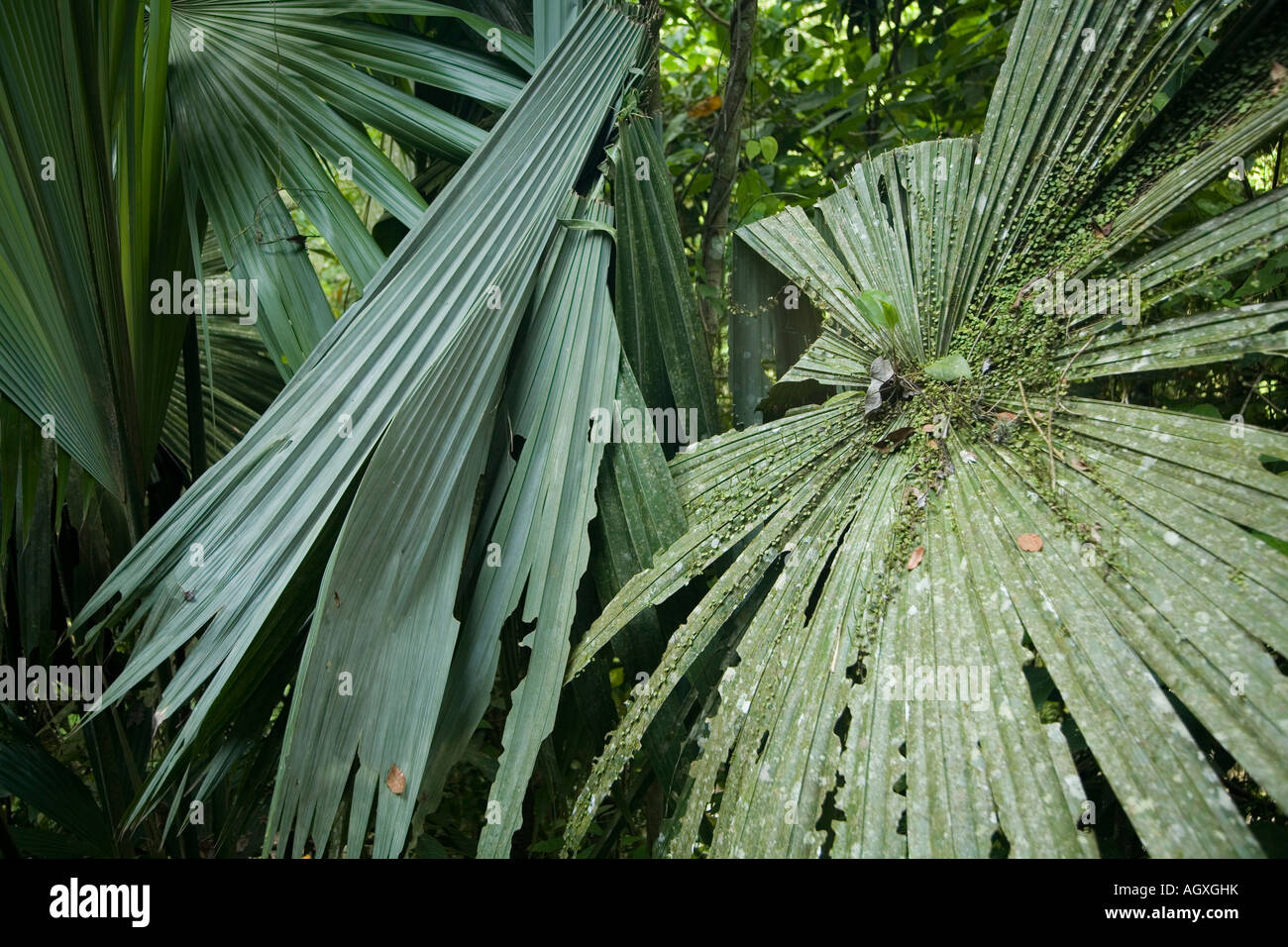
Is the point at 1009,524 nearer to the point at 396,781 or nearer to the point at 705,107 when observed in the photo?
the point at 396,781

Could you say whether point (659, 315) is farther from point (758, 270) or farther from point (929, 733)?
point (929, 733)

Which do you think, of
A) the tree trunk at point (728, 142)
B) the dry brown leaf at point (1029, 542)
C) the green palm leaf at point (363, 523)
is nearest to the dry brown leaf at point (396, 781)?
the green palm leaf at point (363, 523)

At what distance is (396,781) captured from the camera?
1.08m

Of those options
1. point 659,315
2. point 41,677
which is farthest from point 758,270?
point 41,677

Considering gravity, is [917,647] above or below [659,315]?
below

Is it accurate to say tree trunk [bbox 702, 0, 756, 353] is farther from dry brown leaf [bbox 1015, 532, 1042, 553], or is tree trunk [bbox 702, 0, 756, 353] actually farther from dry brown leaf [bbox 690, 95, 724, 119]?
dry brown leaf [bbox 1015, 532, 1042, 553]

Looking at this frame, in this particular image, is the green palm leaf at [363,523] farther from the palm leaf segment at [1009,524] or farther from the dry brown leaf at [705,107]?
the dry brown leaf at [705,107]

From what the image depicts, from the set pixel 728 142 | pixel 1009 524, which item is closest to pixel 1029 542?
pixel 1009 524

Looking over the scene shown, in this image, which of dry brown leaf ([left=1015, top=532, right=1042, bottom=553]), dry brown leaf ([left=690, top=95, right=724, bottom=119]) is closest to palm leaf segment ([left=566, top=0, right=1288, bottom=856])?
dry brown leaf ([left=1015, top=532, right=1042, bottom=553])

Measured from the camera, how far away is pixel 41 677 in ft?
5.91

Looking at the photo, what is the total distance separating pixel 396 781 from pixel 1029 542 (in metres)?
0.77
